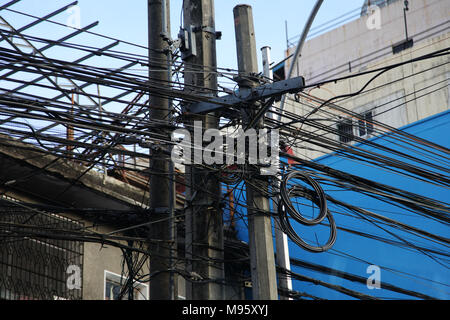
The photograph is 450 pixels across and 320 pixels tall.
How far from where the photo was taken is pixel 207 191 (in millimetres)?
9109

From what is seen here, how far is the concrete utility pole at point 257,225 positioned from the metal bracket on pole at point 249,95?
153 mm

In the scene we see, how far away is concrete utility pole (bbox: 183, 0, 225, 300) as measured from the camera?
8922 mm

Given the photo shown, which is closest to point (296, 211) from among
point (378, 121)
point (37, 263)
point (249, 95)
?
point (249, 95)

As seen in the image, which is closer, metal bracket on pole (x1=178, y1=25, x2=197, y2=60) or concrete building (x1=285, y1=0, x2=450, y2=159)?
metal bracket on pole (x1=178, y1=25, x2=197, y2=60)

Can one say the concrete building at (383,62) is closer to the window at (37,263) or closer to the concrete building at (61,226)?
the concrete building at (61,226)

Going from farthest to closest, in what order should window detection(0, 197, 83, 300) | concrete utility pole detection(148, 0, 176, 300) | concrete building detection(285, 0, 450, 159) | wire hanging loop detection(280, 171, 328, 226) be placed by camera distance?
concrete building detection(285, 0, 450, 159) → window detection(0, 197, 83, 300) → concrete utility pole detection(148, 0, 176, 300) → wire hanging loop detection(280, 171, 328, 226)

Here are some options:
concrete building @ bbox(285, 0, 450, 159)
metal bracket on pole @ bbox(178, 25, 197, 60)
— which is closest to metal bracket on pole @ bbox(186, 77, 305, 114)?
metal bracket on pole @ bbox(178, 25, 197, 60)

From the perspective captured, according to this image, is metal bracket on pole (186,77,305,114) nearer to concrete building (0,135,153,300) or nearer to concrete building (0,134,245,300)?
concrete building (0,134,245,300)

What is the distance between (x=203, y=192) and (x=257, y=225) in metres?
0.79

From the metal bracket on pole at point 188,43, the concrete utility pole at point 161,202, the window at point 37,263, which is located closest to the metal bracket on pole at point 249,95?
the concrete utility pole at point 161,202

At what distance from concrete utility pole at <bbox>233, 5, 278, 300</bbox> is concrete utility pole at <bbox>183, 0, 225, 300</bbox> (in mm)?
443

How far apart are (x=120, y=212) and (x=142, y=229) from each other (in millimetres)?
2201

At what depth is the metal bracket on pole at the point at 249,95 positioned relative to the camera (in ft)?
28.5
